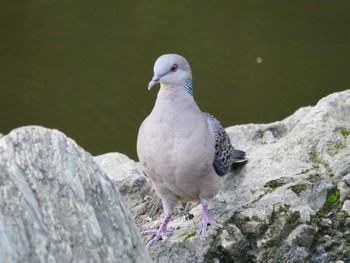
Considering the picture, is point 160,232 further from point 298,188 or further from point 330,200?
point 330,200

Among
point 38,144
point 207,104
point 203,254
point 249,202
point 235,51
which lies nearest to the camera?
point 38,144

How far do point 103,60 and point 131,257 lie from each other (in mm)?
5510

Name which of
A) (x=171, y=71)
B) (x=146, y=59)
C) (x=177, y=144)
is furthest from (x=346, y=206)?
(x=146, y=59)

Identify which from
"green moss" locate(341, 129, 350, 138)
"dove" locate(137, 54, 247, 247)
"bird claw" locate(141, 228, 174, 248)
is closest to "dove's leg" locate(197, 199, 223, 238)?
"dove" locate(137, 54, 247, 247)

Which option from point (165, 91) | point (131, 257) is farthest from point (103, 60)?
point (131, 257)

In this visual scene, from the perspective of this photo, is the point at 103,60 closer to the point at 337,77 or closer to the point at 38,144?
the point at 337,77

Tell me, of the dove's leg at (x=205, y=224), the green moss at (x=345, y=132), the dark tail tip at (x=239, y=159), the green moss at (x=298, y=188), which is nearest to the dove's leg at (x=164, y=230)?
the dove's leg at (x=205, y=224)

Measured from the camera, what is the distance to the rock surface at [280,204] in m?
3.91

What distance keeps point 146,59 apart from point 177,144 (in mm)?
4444

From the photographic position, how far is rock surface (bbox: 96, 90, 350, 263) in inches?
154

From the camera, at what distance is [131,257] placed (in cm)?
305

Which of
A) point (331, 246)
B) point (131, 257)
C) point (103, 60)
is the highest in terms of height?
point (103, 60)

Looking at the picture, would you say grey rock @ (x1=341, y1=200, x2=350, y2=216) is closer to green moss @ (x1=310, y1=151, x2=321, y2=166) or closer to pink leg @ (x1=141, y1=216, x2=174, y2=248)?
green moss @ (x1=310, y1=151, x2=321, y2=166)

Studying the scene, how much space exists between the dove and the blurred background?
3346 millimetres
